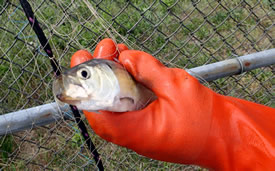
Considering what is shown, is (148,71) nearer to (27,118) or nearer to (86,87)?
(86,87)

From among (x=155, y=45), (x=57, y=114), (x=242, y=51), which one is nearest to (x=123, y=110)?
(x=57, y=114)

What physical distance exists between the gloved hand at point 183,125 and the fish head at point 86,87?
114 mm

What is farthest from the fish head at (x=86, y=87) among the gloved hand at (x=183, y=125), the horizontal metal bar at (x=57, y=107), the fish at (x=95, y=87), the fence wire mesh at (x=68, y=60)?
the fence wire mesh at (x=68, y=60)

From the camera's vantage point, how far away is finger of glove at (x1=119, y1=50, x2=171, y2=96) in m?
0.90

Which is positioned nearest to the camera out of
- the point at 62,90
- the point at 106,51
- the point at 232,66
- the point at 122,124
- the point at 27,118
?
the point at 62,90

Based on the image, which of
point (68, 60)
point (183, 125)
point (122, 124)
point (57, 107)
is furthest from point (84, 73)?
point (68, 60)

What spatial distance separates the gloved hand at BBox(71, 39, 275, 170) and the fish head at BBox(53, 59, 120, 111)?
11 centimetres

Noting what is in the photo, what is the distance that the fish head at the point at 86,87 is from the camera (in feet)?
2.36

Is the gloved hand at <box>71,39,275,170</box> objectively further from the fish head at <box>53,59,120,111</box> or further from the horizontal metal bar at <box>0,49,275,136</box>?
the horizontal metal bar at <box>0,49,275,136</box>

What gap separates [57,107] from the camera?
1.16 metres

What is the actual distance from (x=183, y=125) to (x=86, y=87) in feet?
1.10

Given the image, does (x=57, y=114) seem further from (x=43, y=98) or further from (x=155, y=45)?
(x=155, y=45)

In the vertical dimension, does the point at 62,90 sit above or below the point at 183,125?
above

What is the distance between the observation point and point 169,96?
0.88 meters
